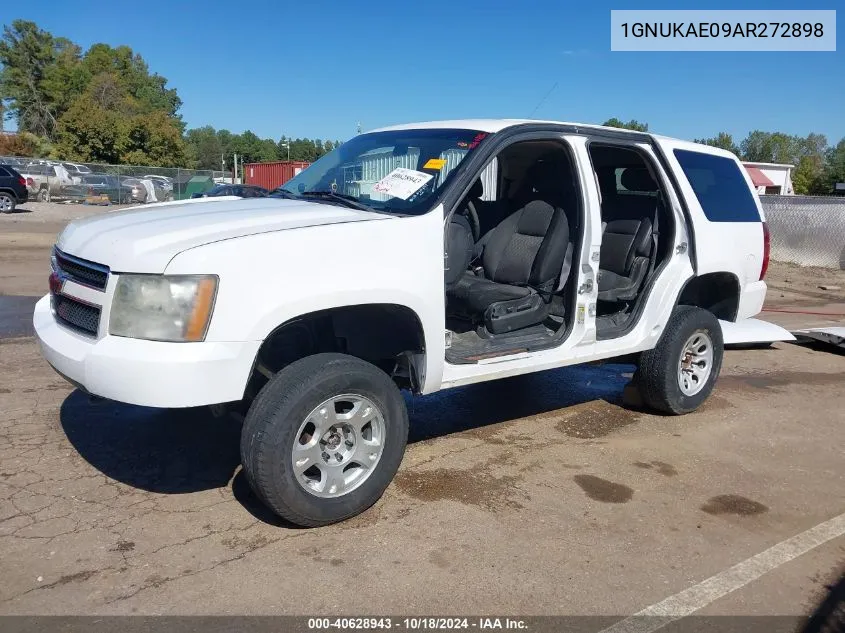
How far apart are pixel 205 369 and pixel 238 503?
1.06 meters

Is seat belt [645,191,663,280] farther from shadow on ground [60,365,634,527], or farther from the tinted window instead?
shadow on ground [60,365,634,527]

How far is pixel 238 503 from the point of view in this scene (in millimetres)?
3865

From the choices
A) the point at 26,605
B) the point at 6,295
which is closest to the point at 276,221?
the point at 26,605

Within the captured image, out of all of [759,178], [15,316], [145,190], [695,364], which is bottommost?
[695,364]

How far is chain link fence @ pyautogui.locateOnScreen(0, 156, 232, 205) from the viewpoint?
103 feet

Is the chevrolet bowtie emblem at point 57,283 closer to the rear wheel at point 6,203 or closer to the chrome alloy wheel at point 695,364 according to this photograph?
the chrome alloy wheel at point 695,364

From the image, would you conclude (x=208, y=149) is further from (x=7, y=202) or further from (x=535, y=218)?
(x=535, y=218)

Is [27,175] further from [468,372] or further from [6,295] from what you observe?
[468,372]

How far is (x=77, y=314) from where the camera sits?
11.7ft

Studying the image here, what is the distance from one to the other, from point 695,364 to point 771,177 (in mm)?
32753

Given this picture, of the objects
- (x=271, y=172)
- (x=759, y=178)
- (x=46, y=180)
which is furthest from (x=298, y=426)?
(x=271, y=172)

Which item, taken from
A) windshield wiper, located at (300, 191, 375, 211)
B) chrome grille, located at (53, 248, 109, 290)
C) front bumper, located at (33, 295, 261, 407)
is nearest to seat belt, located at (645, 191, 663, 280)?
windshield wiper, located at (300, 191, 375, 211)

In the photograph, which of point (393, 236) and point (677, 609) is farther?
point (393, 236)

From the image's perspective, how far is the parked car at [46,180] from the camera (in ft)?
102
